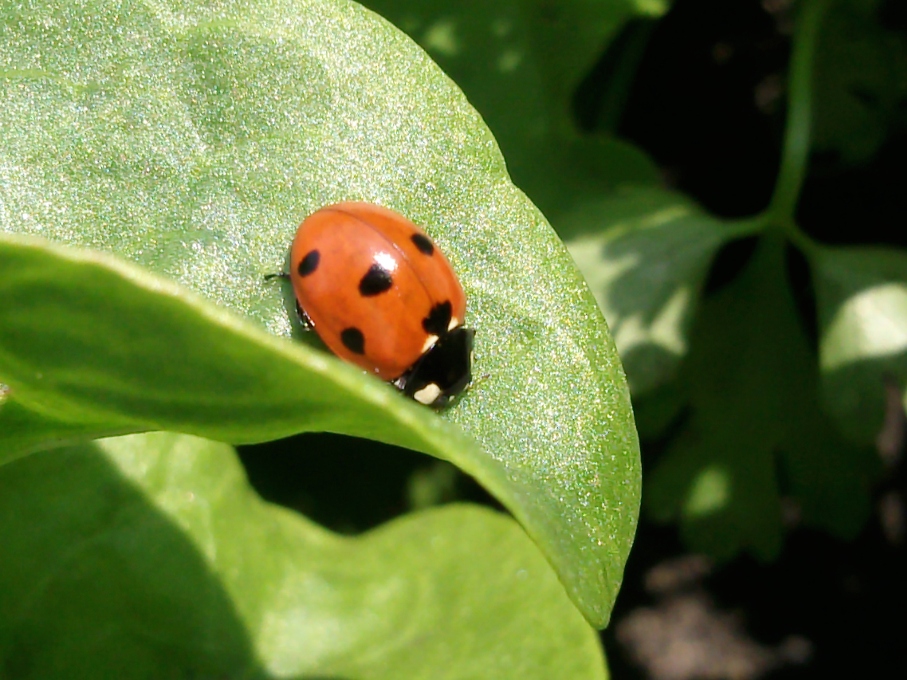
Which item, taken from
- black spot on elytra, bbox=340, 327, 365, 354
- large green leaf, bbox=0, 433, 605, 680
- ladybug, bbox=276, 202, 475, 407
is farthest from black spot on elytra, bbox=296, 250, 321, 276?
large green leaf, bbox=0, 433, 605, 680

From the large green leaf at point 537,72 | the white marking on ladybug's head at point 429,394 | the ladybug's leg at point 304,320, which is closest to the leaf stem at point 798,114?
the large green leaf at point 537,72

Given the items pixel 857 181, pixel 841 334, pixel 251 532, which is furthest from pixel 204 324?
pixel 857 181

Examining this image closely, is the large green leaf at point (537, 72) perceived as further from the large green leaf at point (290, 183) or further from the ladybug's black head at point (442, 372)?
the large green leaf at point (290, 183)

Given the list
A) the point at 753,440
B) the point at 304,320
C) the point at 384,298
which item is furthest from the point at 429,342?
the point at 753,440

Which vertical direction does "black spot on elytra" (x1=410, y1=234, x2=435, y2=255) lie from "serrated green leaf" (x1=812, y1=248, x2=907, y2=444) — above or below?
above

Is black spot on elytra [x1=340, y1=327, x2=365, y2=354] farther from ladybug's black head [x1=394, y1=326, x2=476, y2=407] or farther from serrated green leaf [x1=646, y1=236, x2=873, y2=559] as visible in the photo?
serrated green leaf [x1=646, y1=236, x2=873, y2=559]

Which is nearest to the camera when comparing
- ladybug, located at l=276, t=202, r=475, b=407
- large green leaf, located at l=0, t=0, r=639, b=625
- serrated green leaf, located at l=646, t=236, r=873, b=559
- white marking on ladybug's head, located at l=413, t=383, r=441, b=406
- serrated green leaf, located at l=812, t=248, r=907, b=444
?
large green leaf, located at l=0, t=0, r=639, b=625
